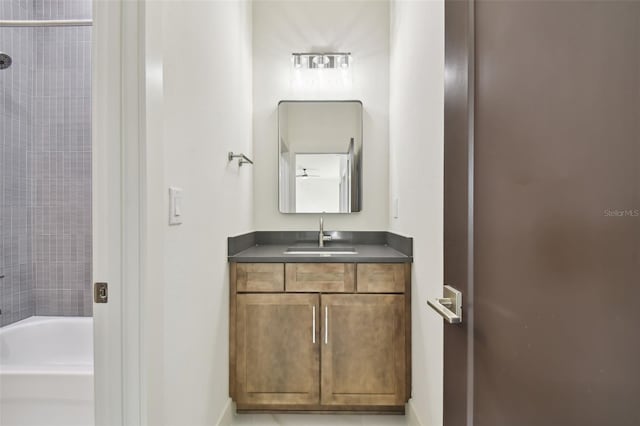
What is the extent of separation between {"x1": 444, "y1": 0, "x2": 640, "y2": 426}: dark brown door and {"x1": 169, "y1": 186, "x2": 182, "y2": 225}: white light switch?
2.78ft

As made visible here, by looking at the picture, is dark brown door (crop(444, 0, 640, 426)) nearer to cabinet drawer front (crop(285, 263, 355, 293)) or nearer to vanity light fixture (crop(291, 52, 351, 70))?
cabinet drawer front (crop(285, 263, 355, 293))

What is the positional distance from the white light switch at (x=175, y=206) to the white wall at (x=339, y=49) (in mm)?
1323

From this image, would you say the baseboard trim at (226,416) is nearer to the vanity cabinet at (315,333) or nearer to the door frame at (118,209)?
the vanity cabinet at (315,333)

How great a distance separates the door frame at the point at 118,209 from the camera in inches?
35.0

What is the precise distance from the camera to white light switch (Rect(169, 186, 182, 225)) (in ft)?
3.52

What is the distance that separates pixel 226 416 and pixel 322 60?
230cm

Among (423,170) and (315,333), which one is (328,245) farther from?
(423,170)

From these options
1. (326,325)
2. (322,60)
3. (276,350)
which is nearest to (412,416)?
(326,325)

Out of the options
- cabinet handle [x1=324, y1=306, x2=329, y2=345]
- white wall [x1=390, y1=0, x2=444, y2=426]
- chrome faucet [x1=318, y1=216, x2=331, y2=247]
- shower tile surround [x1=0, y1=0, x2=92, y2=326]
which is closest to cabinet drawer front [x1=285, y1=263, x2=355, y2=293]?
cabinet handle [x1=324, y1=306, x2=329, y2=345]

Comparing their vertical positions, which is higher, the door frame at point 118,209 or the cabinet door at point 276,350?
the door frame at point 118,209

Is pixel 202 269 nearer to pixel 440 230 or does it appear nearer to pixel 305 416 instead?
pixel 440 230

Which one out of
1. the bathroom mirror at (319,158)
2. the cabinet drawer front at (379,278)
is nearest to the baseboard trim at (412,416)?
the cabinet drawer front at (379,278)

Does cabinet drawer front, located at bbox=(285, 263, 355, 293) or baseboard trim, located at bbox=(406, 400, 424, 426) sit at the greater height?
cabinet drawer front, located at bbox=(285, 263, 355, 293)

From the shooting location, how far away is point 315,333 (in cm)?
185
